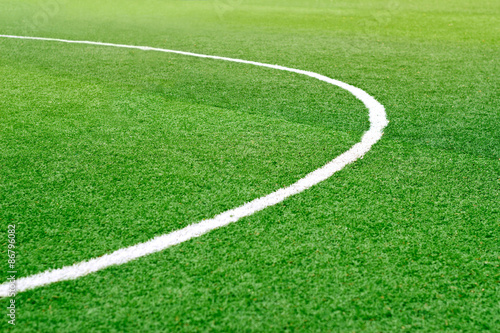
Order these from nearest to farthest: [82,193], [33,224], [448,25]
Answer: [33,224], [82,193], [448,25]

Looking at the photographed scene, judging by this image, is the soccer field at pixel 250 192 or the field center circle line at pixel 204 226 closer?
the soccer field at pixel 250 192

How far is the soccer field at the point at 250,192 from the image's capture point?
1.76m

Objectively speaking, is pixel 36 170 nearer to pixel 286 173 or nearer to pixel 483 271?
pixel 286 173

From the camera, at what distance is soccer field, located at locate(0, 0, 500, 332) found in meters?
1.76

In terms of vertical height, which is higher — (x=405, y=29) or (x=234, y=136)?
(x=405, y=29)

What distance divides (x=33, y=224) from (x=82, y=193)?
0.33 meters

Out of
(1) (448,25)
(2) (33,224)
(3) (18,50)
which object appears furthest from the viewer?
(1) (448,25)

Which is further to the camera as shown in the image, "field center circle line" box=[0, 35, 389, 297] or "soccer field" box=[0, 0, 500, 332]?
"field center circle line" box=[0, 35, 389, 297]

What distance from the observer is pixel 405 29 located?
756cm

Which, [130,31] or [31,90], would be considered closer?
[31,90]

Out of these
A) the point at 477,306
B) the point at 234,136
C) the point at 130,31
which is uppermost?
the point at 130,31

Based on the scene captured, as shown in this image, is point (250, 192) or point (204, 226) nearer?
point (204, 226)

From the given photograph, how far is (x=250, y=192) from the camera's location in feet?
8.27

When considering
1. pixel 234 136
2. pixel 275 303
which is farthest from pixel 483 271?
pixel 234 136
